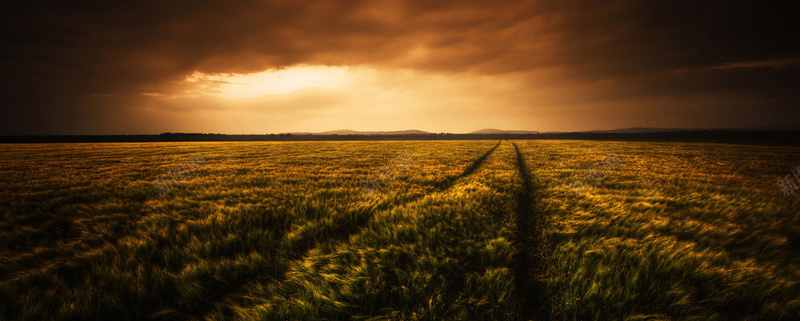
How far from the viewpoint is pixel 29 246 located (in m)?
3.48

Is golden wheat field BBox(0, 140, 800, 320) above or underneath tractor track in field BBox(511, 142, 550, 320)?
above

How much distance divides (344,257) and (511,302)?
198 centimetres

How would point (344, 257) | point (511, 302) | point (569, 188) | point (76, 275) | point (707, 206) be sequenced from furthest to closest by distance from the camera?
point (569, 188) < point (707, 206) < point (344, 257) < point (76, 275) < point (511, 302)

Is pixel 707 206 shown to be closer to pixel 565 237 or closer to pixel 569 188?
pixel 569 188

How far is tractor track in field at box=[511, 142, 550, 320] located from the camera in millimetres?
2219

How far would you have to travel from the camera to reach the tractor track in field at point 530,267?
222 centimetres

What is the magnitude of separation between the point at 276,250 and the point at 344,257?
1127 mm

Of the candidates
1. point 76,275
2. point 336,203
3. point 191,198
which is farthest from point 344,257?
point 191,198

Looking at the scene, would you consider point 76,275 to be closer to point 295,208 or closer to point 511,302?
point 295,208

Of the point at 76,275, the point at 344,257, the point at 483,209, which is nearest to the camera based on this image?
the point at 76,275

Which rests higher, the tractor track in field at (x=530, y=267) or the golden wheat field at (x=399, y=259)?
the golden wheat field at (x=399, y=259)

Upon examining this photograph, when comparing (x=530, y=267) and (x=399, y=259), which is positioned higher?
(x=399, y=259)

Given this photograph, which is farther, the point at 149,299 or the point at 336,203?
the point at 336,203

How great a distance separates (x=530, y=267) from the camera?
9.66 feet
